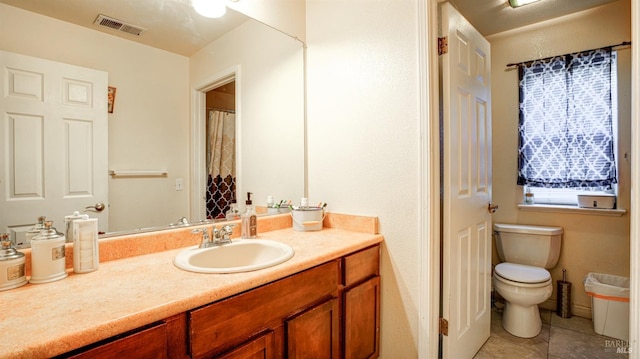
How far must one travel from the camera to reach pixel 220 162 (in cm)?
159

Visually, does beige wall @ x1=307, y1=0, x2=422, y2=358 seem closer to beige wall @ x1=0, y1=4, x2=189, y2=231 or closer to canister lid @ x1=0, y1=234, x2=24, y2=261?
beige wall @ x1=0, y1=4, x2=189, y2=231

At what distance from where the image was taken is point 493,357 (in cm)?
181

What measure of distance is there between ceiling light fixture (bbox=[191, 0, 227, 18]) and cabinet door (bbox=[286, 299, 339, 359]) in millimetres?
1493

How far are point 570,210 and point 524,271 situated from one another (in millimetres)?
704

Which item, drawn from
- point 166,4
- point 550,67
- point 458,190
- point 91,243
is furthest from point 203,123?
point 550,67

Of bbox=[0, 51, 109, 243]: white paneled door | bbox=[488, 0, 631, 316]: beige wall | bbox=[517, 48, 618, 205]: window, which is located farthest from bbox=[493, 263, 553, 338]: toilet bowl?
bbox=[0, 51, 109, 243]: white paneled door

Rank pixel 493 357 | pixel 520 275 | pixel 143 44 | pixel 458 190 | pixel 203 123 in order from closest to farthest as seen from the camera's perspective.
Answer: pixel 143 44 < pixel 203 123 < pixel 458 190 < pixel 493 357 < pixel 520 275

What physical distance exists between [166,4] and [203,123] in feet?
1.82

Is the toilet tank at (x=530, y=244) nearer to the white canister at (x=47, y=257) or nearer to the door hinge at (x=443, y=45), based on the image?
the door hinge at (x=443, y=45)

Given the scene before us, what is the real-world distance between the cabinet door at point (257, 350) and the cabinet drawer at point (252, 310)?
20 millimetres

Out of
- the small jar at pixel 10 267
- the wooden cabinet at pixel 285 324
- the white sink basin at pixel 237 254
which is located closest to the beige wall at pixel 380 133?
the wooden cabinet at pixel 285 324

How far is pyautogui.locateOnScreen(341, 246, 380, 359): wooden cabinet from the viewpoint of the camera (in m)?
1.32

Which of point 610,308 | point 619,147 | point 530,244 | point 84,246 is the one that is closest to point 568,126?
point 619,147

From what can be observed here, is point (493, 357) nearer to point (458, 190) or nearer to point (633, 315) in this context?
point (633, 315)
